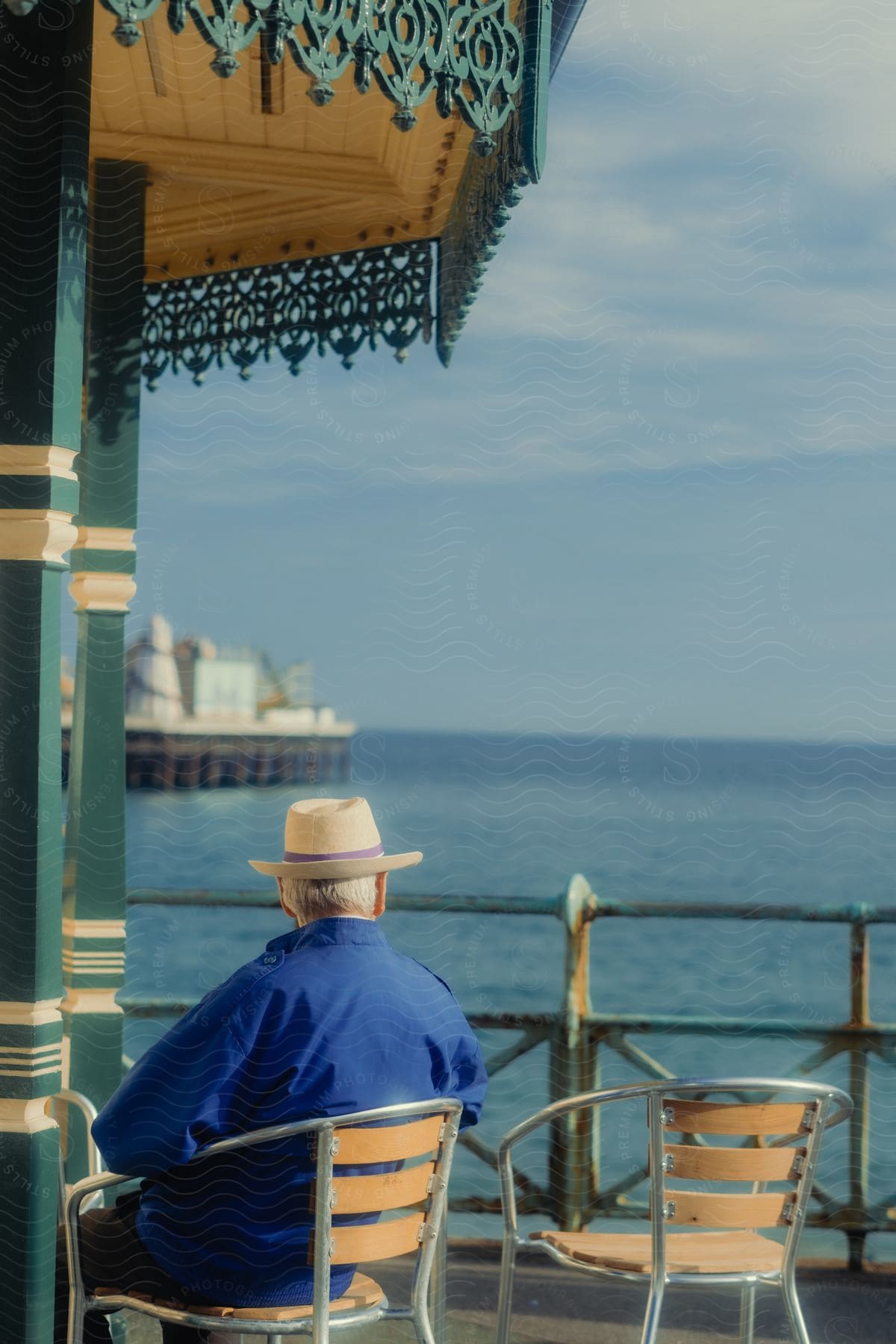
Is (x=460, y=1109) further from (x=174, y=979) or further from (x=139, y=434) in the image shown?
(x=174, y=979)

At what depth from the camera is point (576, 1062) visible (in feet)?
12.2

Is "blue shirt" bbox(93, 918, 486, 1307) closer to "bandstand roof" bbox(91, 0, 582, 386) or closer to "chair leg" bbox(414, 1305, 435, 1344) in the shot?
"chair leg" bbox(414, 1305, 435, 1344)

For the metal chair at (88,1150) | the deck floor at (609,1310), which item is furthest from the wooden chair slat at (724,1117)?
the deck floor at (609,1310)

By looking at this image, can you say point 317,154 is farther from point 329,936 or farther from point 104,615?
point 329,936

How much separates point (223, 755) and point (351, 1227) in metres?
24.0

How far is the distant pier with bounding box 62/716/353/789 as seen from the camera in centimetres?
349

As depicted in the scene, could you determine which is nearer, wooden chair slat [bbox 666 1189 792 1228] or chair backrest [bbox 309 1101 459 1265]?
chair backrest [bbox 309 1101 459 1265]

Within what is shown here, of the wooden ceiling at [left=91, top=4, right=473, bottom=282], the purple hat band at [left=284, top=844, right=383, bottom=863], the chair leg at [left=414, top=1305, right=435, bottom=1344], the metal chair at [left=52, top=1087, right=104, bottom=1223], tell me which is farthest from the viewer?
the wooden ceiling at [left=91, top=4, right=473, bottom=282]

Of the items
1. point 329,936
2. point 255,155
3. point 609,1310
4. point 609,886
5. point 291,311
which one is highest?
point 255,155

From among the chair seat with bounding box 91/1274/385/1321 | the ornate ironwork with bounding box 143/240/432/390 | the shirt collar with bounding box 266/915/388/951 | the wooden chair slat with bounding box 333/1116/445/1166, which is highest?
the ornate ironwork with bounding box 143/240/432/390

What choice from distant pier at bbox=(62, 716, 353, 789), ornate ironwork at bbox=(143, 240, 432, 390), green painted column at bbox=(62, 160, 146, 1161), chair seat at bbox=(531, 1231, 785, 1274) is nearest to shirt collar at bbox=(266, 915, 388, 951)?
distant pier at bbox=(62, 716, 353, 789)

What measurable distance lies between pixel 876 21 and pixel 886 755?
161cm

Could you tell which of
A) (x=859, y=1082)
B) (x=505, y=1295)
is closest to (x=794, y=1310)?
(x=505, y=1295)

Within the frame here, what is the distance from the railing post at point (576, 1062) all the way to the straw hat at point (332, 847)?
153 cm
